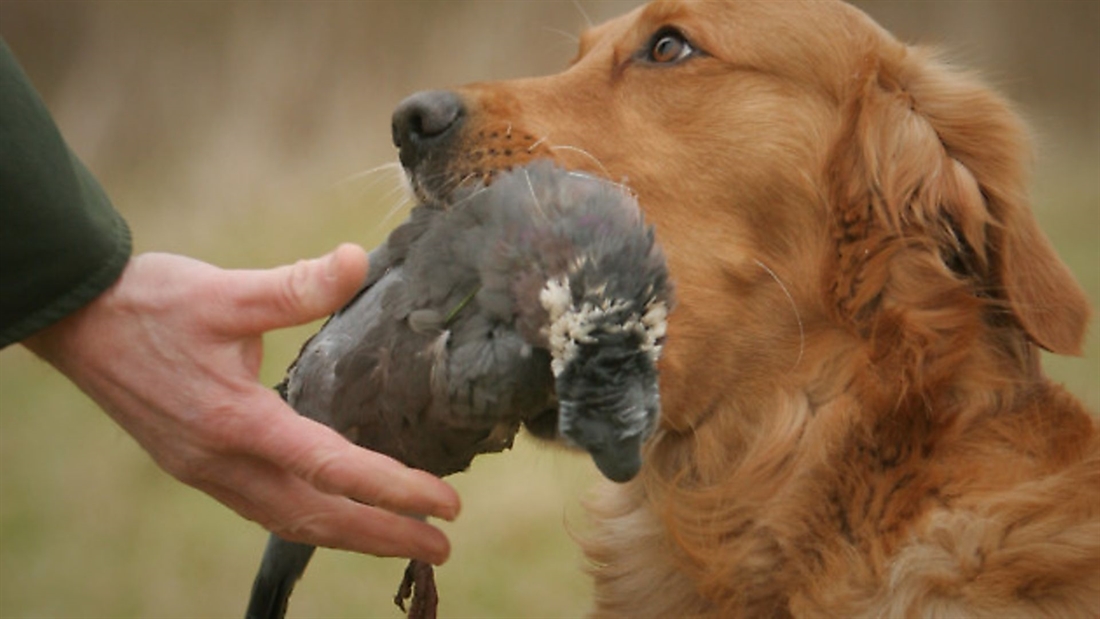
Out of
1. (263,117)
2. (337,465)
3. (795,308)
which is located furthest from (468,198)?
(263,117)

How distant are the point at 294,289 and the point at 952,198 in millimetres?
1321

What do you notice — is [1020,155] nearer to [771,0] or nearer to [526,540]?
[771,0]

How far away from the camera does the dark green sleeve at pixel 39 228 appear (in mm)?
1934

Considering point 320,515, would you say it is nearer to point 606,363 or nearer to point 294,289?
point 294,289

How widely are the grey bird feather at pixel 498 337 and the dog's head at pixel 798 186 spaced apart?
1.34 ft

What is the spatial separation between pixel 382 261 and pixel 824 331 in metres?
0.89

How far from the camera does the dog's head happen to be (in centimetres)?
257

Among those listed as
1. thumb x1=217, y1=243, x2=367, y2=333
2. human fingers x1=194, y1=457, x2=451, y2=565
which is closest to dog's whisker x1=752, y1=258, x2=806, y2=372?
human fingers x1=194, y1=457, x2=451, y2=565

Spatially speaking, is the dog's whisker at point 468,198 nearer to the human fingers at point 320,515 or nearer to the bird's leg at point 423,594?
the human fingers at point 320,515

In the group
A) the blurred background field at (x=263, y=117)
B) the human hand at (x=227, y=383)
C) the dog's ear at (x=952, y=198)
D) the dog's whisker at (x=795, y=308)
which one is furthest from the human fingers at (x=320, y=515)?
the blurred background field at (x=263, y=117)

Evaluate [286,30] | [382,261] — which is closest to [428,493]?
[382,261]

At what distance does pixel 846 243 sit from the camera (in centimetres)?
267

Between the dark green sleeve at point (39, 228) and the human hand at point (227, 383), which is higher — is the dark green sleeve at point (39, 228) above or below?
above

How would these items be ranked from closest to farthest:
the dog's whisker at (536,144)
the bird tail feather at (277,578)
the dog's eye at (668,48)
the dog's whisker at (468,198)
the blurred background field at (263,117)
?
the dog's whisker at (468,198), the bird tail feather at (277,578), the dog's whisker at (536,144), the dog's eye at (668,48), the blurred background field at (263,117)
